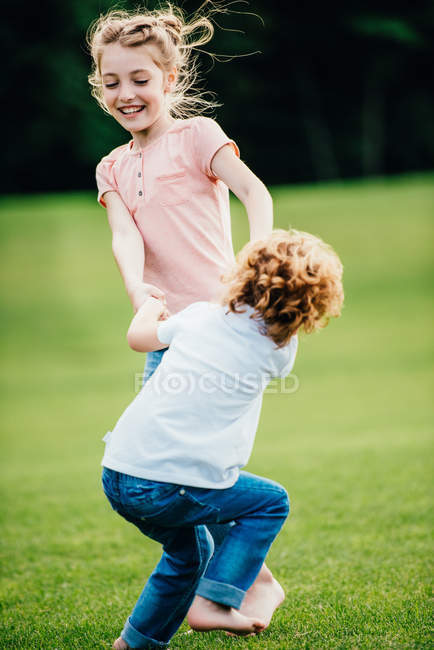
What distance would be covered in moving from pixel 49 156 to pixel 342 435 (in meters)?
17.8

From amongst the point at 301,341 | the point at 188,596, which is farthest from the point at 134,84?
the point at 301,341

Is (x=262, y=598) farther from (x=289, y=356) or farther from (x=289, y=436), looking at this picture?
(x=289, y=436)

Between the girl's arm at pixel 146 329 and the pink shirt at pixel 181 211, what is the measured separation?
10.1 inches

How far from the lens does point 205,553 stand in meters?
2.40

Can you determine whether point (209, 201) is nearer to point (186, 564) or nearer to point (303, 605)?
point (186, 564)

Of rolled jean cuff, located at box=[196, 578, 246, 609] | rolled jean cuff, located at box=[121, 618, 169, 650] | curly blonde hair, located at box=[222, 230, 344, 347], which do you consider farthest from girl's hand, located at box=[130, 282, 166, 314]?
rolled jean cuff, located at box=[121, 618, 169, 650]

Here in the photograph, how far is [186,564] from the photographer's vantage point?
2375 millimetres

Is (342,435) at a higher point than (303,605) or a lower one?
lower

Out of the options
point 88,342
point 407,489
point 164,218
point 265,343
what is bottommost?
point 88,342

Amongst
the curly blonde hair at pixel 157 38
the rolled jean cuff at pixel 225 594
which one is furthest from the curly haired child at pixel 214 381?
the curly blonde hair at pixel 157 38

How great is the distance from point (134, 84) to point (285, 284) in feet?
2.76

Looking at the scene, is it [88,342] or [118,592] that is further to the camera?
[88,342]

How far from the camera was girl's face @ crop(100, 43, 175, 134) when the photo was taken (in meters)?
2.44

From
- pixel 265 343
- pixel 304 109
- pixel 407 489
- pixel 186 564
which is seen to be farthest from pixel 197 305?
pixel 304 109
